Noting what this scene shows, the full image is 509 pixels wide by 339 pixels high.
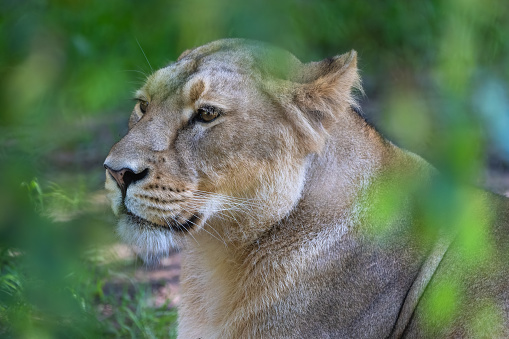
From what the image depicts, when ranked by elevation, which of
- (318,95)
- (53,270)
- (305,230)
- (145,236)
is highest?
(318,95)

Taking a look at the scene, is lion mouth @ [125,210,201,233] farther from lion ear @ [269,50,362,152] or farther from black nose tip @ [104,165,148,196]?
A: lion ear @ [269,50,362,152]

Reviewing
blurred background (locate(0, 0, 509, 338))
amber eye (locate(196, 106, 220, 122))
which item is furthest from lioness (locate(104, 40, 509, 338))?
blurred background (locate(0, 0, 509, 338))

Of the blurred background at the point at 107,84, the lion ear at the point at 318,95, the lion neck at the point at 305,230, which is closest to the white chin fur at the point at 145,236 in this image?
the lion neck at the point at 305,230

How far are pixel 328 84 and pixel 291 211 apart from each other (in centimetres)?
63

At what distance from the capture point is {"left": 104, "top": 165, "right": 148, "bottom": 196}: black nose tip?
2.83m

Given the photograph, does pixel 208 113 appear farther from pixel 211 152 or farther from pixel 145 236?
pixel 145 236

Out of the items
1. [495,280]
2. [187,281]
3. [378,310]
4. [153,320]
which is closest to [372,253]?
[378,310]

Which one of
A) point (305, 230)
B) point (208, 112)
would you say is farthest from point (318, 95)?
point (305, 230)

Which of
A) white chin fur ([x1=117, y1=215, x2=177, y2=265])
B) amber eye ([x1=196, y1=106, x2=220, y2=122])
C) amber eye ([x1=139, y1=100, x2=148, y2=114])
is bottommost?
white chin fur ([x1=117, y1=215, x2=177, y2=265])

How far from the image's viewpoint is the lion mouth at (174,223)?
2936mm

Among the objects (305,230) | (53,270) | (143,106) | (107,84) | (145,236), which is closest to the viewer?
(53,270)

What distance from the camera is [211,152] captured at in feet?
10.1

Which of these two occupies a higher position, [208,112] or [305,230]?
[208,112]

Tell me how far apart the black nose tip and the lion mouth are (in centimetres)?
12
